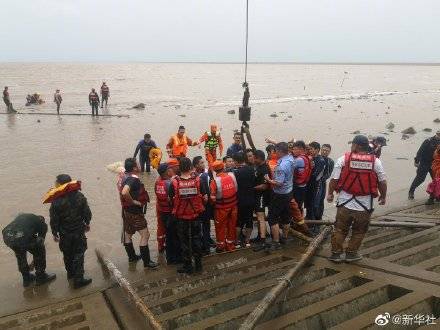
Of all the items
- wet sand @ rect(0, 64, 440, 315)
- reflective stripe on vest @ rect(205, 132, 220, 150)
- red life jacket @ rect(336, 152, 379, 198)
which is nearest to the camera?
red life jacket @ rect(336, 152, 379, 198)

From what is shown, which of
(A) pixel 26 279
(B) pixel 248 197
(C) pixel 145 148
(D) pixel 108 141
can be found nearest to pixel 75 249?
(A) pixel 26 279

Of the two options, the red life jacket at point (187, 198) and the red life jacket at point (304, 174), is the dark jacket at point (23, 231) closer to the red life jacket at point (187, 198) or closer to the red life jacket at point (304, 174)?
the red life jacket at point (187, 198)

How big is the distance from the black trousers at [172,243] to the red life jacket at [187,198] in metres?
0.54

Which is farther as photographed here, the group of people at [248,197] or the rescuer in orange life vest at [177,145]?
the rescuer in orange life vest at [177,145]

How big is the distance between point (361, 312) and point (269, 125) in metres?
21.3

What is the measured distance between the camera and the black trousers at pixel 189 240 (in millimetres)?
5805

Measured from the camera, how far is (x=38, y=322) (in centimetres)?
475

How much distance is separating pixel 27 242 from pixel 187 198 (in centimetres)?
221

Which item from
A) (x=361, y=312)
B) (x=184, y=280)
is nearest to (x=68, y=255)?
(x=184, y=280)

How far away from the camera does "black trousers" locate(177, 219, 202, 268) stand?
5805 mm

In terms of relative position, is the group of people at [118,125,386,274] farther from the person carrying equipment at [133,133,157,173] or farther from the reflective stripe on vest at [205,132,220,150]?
the person carrying equipment at [133,133,157,173]

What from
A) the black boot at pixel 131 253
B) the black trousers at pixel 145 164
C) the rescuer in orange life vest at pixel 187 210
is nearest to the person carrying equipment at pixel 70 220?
the black boot at pixel 131 253

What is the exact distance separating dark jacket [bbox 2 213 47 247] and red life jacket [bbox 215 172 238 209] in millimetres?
2513

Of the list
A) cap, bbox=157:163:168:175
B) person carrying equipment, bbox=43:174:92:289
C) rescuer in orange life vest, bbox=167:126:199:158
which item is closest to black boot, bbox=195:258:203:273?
cap, bbox=157:163:168:175
